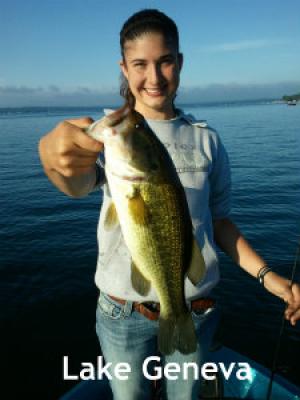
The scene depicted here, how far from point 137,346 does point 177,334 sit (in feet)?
1.54

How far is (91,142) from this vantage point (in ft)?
7.25

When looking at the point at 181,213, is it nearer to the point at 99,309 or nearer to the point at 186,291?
the point at 186,291

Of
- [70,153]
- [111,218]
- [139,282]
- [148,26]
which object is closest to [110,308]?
[139,282]

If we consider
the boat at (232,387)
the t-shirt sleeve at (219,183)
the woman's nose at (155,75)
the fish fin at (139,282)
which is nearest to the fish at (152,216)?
the fish fin at (139,282)

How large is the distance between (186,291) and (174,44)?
2.14 metres

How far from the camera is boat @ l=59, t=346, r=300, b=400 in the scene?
209 inches

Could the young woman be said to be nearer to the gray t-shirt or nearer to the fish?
the gray t-shirt

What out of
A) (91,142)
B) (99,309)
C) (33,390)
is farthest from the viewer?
(33,390)

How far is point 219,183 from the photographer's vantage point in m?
3.59

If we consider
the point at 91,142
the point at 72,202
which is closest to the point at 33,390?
the point at 91,142

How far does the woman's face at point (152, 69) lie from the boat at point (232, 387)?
4.20 metres

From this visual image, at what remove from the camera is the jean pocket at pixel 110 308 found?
3197 mm

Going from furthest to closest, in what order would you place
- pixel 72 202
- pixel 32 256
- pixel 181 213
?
pixel 72 202, pixel 32 256, pixel 181 213

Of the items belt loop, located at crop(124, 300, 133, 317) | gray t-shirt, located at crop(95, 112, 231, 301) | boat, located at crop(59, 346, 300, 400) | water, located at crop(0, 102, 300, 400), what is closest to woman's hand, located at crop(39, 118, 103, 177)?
gray t-shirt, located at crop(95, 112, 231, 301)
